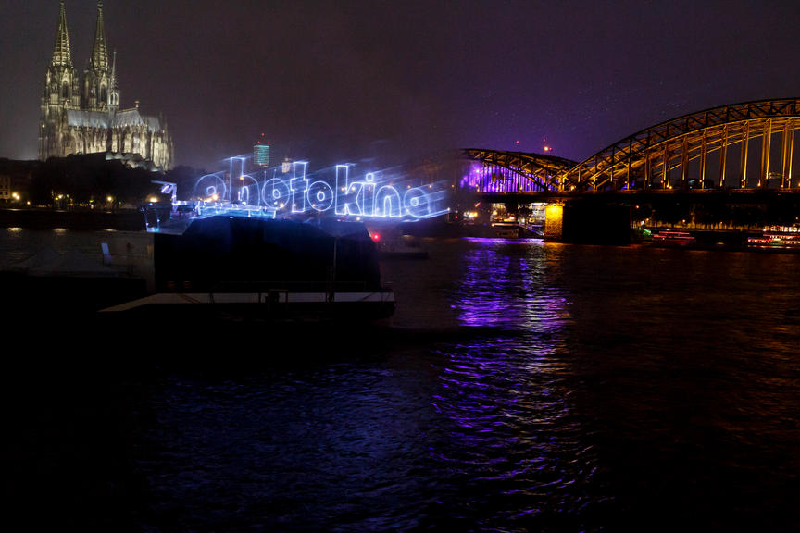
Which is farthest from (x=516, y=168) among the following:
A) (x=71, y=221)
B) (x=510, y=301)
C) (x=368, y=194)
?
(x=510, y=301)

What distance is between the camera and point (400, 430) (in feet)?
33.7

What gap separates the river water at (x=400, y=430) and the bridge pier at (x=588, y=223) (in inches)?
3859

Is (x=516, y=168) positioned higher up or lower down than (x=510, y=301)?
higher up

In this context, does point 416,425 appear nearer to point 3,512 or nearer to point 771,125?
point 3,512

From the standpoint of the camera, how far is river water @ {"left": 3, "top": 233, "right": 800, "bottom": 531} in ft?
24.8

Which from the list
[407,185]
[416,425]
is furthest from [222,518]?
[407,185]

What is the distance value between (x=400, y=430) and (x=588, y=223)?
114 m

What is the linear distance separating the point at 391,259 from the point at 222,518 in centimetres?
4731

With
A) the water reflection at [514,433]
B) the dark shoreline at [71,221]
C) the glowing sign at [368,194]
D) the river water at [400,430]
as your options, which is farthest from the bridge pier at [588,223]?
the water reflection at [514,433]

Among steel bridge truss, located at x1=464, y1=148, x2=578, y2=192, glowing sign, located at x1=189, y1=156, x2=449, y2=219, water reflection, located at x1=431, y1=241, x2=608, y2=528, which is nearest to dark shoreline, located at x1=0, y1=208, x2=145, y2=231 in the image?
glowing sign, located at x1=189, y1=156, x2=449, y2=219

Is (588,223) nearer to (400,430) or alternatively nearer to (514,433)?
(514,433)

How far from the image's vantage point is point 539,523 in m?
7.34

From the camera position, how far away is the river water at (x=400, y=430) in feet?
24.8

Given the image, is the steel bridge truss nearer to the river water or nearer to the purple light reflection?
the purple light reflection
